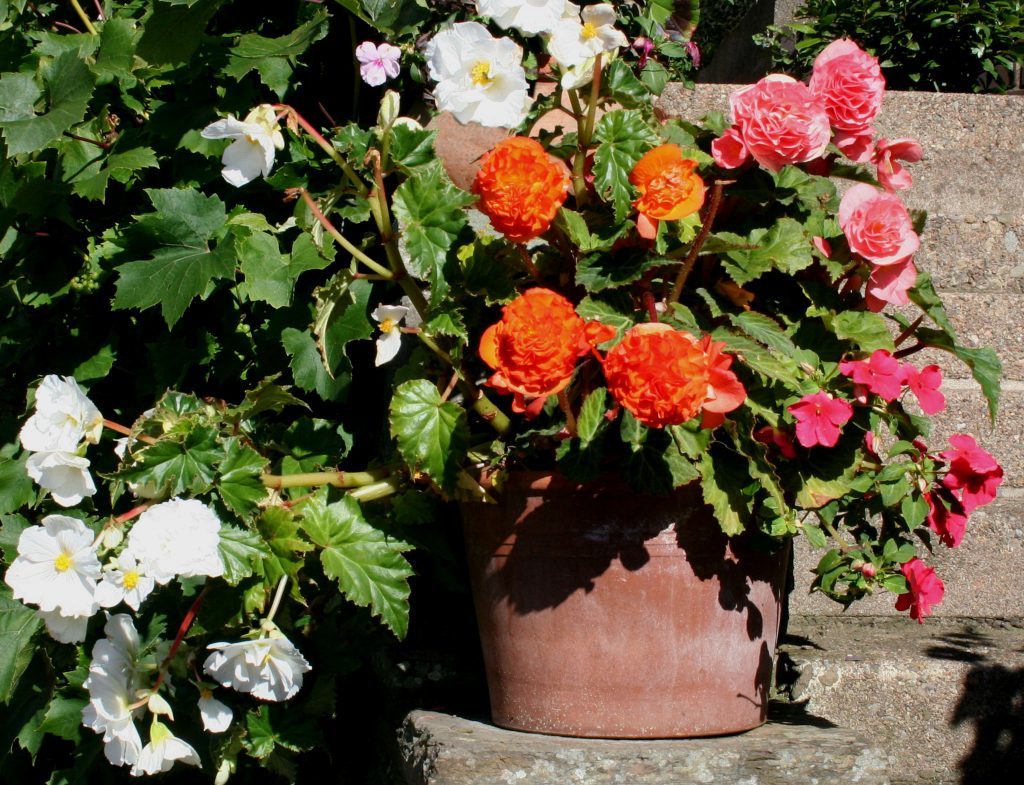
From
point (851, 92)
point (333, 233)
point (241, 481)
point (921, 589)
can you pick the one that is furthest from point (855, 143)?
point (241, 481)

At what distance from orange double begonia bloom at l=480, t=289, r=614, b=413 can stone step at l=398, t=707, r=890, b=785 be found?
0.50m

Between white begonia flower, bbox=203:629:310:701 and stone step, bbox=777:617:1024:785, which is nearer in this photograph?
Result: white begonia flower, bbox=203:629:310:701

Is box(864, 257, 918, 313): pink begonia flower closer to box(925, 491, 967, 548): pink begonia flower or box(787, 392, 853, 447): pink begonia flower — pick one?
box(787, 392, 853, 447): pink begonia flower

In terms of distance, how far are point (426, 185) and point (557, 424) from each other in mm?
388

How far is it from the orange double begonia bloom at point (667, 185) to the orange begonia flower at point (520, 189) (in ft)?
0.38

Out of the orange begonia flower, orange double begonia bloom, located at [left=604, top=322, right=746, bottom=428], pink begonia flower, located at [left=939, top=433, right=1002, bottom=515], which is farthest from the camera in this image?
pink begonia flower, located at [left=939, top=433, right=1002, bottom=515]

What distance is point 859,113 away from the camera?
4.88 ft

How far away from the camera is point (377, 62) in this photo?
1875 millimetres

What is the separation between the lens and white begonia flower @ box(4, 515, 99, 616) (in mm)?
1409

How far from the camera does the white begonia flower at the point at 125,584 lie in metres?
1.40

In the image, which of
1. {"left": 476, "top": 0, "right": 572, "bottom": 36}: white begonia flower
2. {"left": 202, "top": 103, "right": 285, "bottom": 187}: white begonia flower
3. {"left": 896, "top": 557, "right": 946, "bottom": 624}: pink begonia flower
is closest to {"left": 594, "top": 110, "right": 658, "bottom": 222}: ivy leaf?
{"left": 476, "top": 0, "right": 572, "bottom": 36}: white begonia flower

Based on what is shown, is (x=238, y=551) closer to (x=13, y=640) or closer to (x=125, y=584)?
(x=125, y=584)

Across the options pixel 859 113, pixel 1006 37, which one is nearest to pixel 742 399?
pixel 859 113

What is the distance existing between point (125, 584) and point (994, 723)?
4.84 feet
